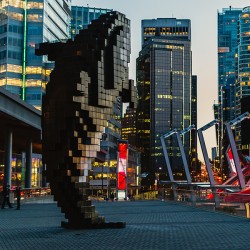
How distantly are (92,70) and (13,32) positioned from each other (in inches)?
4378

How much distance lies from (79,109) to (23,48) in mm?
110664

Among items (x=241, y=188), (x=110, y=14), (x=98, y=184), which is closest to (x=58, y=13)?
(x=98, y=184)

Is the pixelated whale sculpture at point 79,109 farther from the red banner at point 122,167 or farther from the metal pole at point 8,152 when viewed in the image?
the red banner at point 122,167

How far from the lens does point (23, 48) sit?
12400 cm

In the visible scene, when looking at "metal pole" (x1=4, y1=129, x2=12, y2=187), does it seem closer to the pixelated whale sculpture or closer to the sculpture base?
the pixelated whale sculpture

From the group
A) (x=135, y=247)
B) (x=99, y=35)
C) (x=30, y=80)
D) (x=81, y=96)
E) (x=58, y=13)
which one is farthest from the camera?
(x=58, y=13)

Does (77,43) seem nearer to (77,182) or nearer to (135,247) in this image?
(77,182)

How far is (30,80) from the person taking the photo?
12306cm

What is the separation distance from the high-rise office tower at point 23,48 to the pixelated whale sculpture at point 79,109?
344 ft

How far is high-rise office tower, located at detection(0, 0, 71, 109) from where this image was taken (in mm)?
122375

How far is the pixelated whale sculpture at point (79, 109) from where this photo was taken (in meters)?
17.0

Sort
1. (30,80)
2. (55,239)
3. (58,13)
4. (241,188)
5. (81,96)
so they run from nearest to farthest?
(55,239) → (81,96) → (241,188) → (30,80) → (58,13)

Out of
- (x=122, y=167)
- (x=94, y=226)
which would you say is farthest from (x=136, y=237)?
(x=122, y=167)

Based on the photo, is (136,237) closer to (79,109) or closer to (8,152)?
(79,109)
